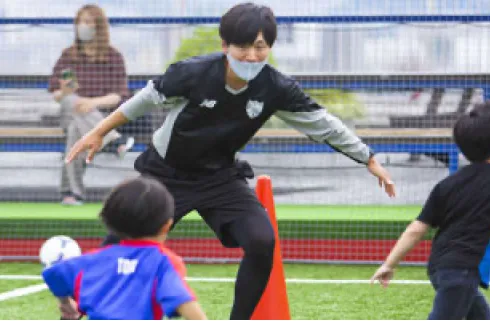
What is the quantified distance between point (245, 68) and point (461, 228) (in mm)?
1098

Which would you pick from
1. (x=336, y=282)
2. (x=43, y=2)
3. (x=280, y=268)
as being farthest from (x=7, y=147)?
(x=280, y=268)

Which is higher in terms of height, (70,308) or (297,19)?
(297,19)

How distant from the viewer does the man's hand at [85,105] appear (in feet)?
23.4

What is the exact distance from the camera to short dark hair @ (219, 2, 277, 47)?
3879mm

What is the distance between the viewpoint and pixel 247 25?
3.87m

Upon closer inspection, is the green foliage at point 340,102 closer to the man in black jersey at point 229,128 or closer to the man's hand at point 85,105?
the man's hand at point 85,105

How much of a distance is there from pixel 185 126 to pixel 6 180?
11.6ft

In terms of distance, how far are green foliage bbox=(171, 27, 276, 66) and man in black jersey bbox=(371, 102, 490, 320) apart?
3924 mm

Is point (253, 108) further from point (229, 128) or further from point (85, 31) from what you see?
point (85, 31)

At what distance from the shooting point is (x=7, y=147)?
7.36 metres

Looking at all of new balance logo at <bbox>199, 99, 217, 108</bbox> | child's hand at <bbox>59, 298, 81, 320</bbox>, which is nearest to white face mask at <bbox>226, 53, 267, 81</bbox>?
new balance logo at <bbox>199, 99, 217, 108</bbox>

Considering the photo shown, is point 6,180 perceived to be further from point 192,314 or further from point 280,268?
point 192,314

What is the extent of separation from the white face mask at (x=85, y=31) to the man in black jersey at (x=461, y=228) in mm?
4275

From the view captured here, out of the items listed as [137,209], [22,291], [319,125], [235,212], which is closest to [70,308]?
[137,209]
